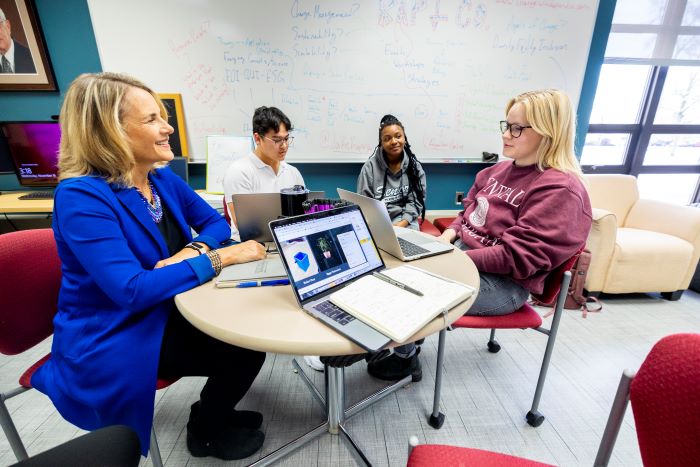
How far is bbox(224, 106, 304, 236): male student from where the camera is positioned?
1.74m

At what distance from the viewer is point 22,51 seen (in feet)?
7.89

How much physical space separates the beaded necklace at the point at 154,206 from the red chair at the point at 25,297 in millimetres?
321

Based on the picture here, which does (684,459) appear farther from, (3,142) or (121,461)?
(3,142)

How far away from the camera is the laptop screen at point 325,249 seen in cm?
82

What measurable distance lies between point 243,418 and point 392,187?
166 centimetres

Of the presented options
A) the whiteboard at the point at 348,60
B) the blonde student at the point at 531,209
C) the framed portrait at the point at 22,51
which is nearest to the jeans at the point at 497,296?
the blonde student at the point at 531,209

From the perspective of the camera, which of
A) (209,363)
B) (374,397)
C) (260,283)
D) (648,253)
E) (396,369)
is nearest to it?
(260,283)

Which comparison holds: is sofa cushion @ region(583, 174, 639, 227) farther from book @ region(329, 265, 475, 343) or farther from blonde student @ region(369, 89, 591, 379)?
book @ region(329, 265, 475, 343)

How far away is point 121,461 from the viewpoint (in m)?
0.62

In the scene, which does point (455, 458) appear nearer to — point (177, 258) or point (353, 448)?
point (353, 448)

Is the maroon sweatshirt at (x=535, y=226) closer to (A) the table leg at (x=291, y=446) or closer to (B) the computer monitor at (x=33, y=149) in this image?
(A) the table leg at (x=291, y=446)

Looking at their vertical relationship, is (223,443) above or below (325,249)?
below

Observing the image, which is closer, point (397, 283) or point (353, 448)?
point (397, 283)

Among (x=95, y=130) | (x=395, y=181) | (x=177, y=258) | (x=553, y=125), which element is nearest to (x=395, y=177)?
(x=395, y=181)
